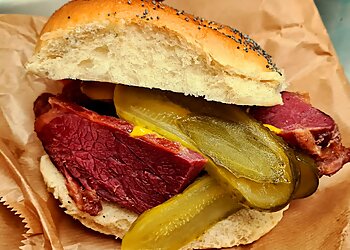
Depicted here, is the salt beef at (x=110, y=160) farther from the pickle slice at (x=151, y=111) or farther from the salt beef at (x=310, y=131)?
the salt beef at (x=310, y=131)

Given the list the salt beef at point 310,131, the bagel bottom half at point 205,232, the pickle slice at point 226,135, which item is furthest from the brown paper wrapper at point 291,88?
the pickle slice at point 226,135

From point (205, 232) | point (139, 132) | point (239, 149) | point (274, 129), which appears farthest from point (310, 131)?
point (139, 132)

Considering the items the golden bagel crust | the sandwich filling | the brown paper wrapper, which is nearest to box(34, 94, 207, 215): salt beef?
the sandwich filling

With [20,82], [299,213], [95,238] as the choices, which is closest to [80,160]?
[95,238]

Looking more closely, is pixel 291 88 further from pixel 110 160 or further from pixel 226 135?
pixel 110 160

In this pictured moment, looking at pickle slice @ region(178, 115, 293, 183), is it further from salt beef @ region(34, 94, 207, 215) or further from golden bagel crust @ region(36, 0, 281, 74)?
golden bagel crust @ region(36, 0, 281, 74)

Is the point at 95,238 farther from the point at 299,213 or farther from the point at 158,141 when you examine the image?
the point at 299,213

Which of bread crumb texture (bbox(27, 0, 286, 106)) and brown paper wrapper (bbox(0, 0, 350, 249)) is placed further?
brown paper wrapper (bbox(0, 0, 350, 249))
